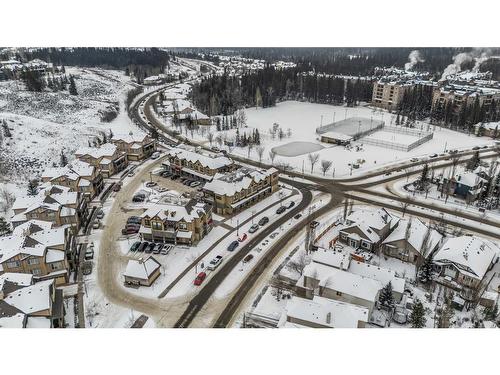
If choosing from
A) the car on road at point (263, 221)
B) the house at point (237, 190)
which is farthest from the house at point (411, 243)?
the house at point (237, 190)

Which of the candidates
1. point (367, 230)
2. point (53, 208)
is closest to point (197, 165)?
point (53, 208)

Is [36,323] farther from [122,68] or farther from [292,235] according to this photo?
[122,68]

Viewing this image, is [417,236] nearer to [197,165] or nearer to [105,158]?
[197,165]

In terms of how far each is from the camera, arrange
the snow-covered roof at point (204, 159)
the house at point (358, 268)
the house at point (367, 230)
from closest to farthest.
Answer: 1. the house at point (358, 268)
2. the house at point (367, 230)
3. the snow-covered roof at point (204, 159)

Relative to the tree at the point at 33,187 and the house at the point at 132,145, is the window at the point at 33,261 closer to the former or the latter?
the tree at the point at 33,187

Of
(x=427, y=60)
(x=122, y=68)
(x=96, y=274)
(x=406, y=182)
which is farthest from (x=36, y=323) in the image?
(x=427, y=60)

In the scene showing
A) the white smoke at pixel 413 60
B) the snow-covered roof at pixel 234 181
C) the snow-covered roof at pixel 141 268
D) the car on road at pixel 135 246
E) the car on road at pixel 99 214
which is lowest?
the car on road at pixel 135 246
